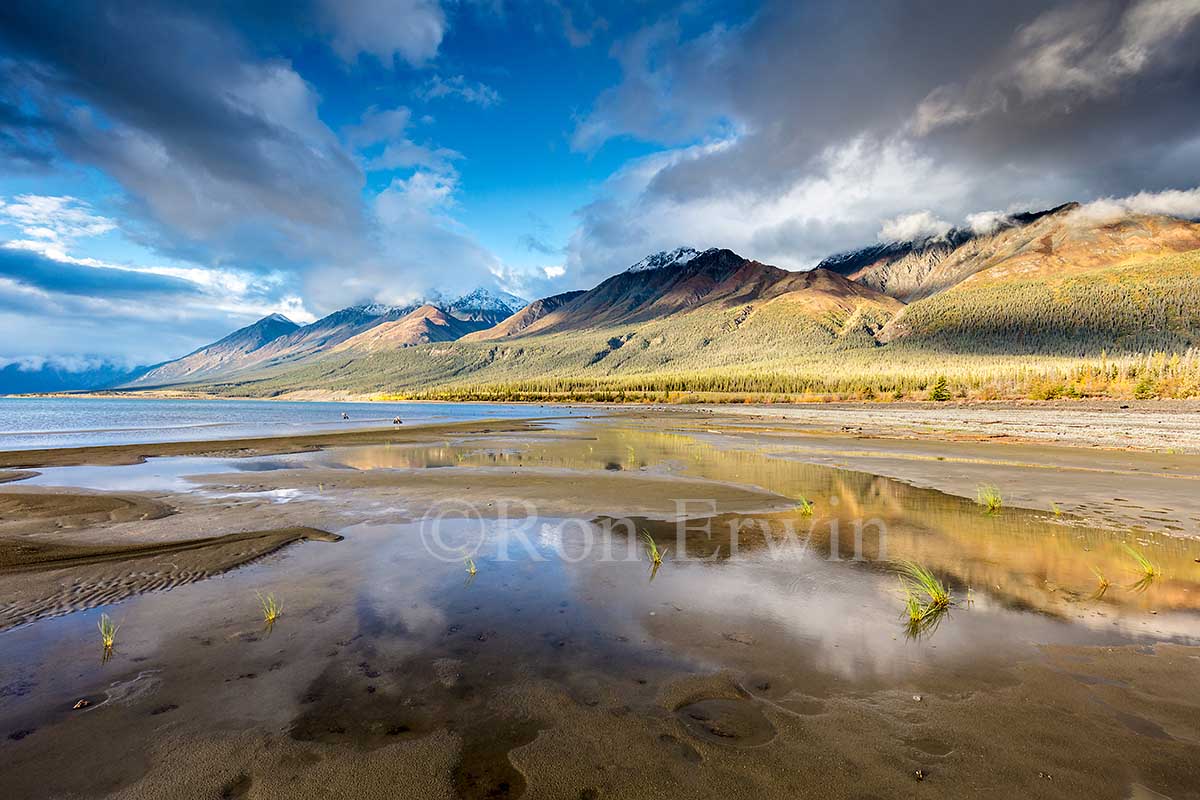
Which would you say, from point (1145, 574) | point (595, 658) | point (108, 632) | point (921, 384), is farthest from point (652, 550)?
point (921, 384)

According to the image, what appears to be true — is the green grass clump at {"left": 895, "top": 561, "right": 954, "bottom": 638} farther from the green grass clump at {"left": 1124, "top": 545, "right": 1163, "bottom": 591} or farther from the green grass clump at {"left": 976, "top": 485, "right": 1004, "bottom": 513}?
the green grass clump at {"left": 976, "top": 485, "right": 1004, "bottom": 513}

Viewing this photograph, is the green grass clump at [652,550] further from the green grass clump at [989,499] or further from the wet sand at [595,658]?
the green grass clump at [989,499]

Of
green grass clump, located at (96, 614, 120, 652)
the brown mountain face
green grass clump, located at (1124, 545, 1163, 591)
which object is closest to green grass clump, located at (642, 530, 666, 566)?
green grass clump, located at (1124, 545, 1163, 591)

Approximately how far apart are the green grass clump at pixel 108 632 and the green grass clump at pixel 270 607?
161 cm

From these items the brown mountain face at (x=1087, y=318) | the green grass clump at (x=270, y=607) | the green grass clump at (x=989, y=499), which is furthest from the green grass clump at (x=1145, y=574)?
the brown mountain face at (x=1087, y=318)

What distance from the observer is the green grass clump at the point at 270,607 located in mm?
7227

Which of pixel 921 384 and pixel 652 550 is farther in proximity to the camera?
pixel 921 384

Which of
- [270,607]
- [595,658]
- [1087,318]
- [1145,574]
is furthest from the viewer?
[1087,318]

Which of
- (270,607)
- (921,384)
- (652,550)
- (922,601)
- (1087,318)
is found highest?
(1087,318)

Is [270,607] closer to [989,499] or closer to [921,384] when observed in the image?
[989,499]

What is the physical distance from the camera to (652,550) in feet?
34.8

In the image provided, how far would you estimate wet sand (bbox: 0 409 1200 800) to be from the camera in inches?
163

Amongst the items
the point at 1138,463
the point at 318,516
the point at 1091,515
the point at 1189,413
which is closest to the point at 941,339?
the point at 1189,413

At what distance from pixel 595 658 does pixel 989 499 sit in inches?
514
